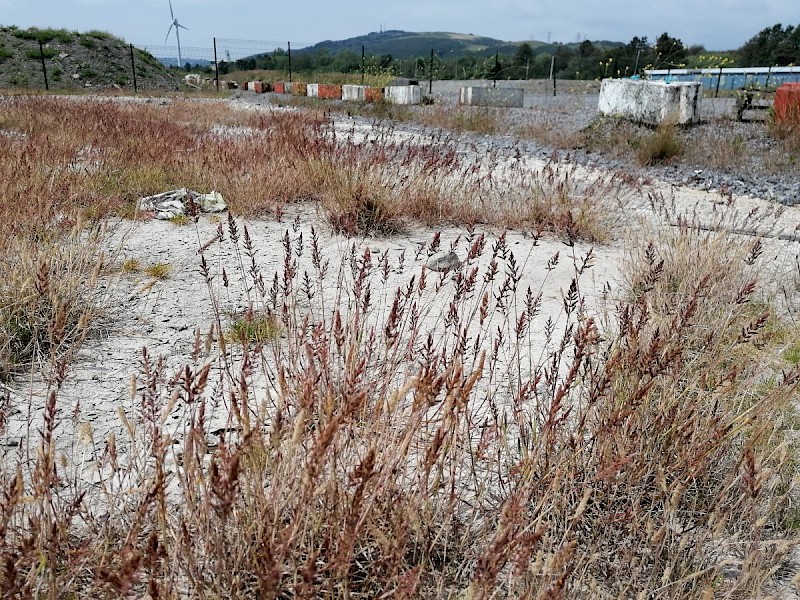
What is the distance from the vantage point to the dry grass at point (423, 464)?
1393mm

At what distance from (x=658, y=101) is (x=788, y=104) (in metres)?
2.19

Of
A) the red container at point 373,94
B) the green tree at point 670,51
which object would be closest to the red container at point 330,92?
the red container at point 373,94

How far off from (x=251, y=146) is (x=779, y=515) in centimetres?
718

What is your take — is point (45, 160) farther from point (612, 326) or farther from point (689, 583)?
point (689, 583)

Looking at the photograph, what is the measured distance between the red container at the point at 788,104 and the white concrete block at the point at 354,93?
41.9ft

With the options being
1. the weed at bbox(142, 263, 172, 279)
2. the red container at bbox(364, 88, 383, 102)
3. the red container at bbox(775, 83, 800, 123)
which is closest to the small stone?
the weed at bbox(142, 263, 172, 279)

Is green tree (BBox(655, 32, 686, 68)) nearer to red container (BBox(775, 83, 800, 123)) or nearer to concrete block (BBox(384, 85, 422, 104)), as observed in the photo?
red container (BBox(775, 83, 800, 123))

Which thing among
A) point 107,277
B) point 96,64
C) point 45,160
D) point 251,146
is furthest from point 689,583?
point 96,64

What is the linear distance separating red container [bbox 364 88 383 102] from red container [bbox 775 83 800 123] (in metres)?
11.5

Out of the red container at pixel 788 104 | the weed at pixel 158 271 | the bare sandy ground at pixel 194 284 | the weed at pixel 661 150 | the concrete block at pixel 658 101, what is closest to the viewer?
the bare sandy ground at pixel 194 284

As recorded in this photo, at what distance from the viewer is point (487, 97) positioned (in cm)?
1836

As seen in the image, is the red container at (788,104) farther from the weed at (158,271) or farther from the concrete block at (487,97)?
the weed at (158,271)

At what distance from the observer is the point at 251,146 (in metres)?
7.85

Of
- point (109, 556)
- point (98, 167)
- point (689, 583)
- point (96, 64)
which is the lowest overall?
point (689, 583)
